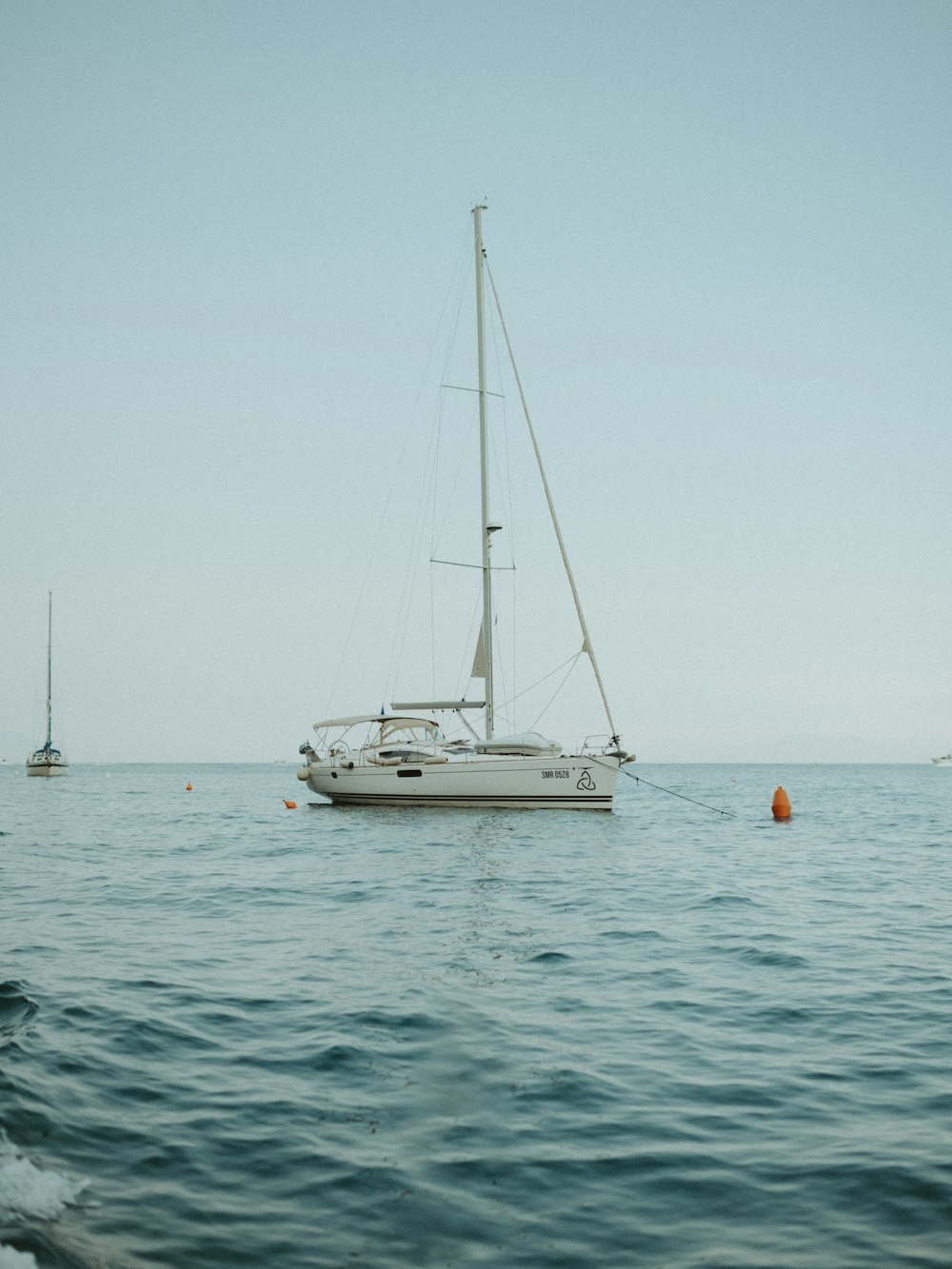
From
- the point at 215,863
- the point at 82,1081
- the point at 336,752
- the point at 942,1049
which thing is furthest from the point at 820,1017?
the point at 336,752

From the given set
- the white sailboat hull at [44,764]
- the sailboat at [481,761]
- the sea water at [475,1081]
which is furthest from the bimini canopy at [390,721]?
the white sailboat hull at [44,764]

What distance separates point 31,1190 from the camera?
16.4 feet

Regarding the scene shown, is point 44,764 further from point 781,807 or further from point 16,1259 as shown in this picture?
point 16,1259

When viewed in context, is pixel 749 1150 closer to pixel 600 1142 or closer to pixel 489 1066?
pixel 600 1142

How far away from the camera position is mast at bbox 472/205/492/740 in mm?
34625

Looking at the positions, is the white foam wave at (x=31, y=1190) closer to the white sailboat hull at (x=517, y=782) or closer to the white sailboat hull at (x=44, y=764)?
the white sailboat hull at (x=517, y=782)

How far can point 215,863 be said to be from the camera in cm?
2234

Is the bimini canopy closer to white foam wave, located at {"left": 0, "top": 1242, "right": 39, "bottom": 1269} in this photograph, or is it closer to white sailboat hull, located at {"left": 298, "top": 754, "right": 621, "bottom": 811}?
white sailboat hull, located at {"left": 298, "top": 754, "right": 621, "bottom": 811}

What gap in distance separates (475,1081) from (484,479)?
3091 cm

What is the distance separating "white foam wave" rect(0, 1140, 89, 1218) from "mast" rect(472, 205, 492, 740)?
29407 millimetres

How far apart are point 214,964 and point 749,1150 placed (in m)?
6.88

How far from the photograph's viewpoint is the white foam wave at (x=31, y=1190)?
15.7 feet

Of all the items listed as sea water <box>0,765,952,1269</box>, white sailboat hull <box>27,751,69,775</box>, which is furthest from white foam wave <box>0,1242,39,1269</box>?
white sailboat hull <box>27,751,69,775</box>

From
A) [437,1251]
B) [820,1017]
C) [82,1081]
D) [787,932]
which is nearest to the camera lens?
[437,1251]
